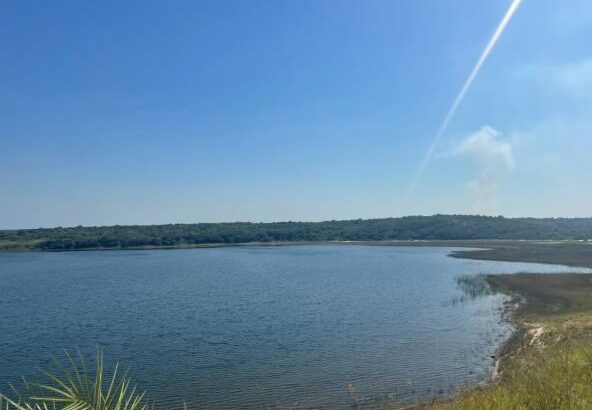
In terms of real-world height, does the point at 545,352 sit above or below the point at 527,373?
below

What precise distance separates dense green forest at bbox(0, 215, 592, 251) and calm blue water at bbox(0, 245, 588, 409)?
103 meters

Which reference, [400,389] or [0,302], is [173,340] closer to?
[400,389]

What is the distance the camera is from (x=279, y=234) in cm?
18388

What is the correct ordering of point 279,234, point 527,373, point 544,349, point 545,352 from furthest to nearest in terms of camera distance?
→ point 279,234, point 544,349, point 545,352, point 527,373

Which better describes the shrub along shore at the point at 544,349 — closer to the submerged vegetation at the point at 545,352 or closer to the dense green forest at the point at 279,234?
the submerged vegetation at the point at 545,352

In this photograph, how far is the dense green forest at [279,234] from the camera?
150250 mm

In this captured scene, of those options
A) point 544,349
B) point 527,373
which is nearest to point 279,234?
point 544,349

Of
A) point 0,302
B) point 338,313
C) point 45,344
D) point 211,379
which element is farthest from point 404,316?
point 0,302

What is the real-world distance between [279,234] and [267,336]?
156m

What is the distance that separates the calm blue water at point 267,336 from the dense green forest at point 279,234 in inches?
4051

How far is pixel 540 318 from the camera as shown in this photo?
30.9 m

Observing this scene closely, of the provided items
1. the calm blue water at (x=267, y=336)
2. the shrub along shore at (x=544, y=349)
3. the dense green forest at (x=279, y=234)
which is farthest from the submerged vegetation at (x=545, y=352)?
the dense green forest at (x=279, y=234)

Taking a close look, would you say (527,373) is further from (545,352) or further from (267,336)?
Answer: (267,336)

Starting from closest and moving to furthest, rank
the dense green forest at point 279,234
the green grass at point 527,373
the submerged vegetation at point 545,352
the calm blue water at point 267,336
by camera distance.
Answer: the green grass at point 527,373
the submerged vegetation at point 545,352
the calm blue water at point 267,336
the dense green forest at point 279,234
